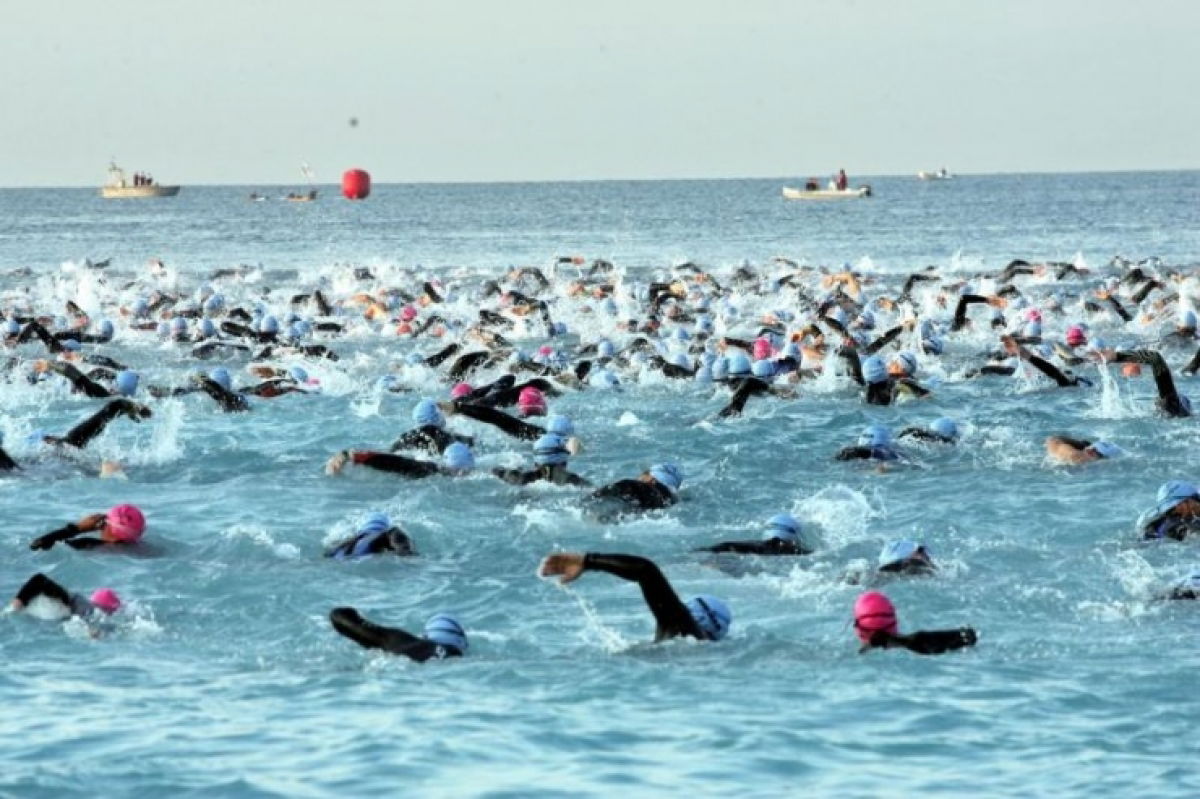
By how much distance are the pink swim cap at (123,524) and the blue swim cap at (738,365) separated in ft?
36.3

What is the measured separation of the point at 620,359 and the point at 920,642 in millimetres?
16510

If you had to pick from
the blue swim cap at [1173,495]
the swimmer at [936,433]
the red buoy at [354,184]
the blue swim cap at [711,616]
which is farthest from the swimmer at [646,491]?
the red buoy at [354,184]

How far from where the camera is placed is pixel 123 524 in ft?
51.8

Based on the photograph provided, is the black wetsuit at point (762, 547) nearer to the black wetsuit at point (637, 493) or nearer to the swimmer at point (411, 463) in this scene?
the black wetsuit at point (637, 493)

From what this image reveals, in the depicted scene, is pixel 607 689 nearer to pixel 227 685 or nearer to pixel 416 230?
pixel 227 685

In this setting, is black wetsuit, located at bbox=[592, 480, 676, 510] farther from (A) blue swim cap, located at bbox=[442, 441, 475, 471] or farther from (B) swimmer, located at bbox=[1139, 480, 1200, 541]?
(B) swimmer, located at bbox=[1139, 480, 1200, 541]

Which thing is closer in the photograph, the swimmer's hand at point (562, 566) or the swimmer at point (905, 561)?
the swimmer's hand at point (562, 566)

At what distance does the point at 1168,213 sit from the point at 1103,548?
9554 cm

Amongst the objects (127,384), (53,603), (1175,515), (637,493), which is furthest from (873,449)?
(127,384)

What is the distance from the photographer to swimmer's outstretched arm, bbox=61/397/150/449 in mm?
19166

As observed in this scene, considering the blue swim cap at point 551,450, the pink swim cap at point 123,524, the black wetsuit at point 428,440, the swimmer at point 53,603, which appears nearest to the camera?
the swimmer at point 53,603

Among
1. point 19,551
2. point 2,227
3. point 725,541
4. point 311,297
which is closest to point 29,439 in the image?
point 19,551

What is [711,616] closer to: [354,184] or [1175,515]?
[1175,515]

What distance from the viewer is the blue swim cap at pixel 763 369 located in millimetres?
25703
